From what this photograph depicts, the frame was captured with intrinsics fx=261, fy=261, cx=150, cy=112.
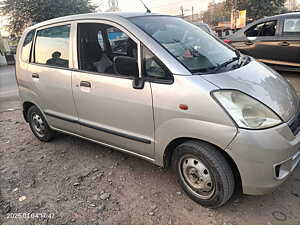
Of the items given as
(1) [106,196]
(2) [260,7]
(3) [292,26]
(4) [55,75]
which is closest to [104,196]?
(1) [106,196]

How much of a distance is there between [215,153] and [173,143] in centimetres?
42

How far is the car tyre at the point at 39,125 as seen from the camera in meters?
3.78

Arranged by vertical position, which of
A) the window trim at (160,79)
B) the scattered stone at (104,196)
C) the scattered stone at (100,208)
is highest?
the window trim at (160,79)

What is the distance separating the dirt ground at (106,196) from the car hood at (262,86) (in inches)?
33.8

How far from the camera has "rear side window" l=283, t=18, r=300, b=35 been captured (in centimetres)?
582

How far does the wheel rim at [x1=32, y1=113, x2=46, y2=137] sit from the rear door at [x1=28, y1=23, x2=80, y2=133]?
330 mm

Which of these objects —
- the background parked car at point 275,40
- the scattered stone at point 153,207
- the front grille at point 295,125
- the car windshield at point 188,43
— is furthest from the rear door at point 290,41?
the scattered stone at point 153,207

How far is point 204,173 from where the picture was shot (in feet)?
7.41

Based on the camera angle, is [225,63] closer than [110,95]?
Yes

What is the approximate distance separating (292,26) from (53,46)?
5.26 m

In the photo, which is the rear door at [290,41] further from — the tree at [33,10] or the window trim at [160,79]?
the tree at [33,10]

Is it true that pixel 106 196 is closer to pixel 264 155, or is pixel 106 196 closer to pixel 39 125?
pixel 264 155

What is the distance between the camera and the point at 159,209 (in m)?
2.39

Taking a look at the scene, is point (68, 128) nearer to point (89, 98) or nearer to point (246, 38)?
point (89, 98)
